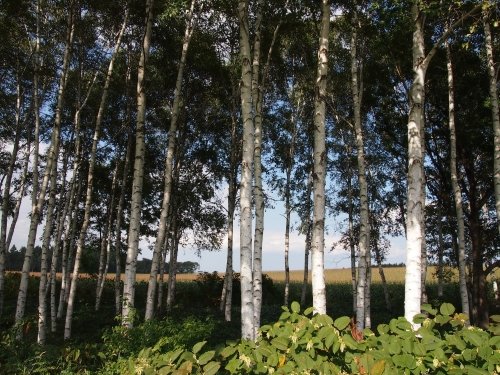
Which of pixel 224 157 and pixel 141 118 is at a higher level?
pixel 224 157

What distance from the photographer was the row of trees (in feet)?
25.3

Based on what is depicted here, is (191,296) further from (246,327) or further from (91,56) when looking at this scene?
(246,327)

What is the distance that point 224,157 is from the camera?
21.7 metres

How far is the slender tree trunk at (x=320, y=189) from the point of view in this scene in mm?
5969

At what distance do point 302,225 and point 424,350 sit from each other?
19884mm

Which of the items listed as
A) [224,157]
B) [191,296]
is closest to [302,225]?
[224,157]

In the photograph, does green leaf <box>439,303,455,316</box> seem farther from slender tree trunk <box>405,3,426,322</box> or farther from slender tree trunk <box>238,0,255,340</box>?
slender tree trunk <box>238,0,255,340</box>

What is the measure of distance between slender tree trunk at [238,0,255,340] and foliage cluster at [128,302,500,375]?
3750mm

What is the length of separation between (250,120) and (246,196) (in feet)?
4.43

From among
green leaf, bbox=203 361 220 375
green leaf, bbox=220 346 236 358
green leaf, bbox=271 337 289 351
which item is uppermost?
green leaf, bbox=271 337 289 351

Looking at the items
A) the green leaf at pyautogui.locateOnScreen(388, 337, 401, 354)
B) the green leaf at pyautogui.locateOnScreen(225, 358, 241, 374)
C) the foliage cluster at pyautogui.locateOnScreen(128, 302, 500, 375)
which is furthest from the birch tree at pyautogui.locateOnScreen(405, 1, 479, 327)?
the green leaf at pyautogui.locateOnScreen(225, 358, 241, 374)

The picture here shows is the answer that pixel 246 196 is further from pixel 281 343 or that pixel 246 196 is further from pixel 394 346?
pixel 394 346

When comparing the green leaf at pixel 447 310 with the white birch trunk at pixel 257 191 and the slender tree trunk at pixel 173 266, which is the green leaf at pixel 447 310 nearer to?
the white birch trunk at pixel 257 191

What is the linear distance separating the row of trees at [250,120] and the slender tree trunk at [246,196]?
3cm
